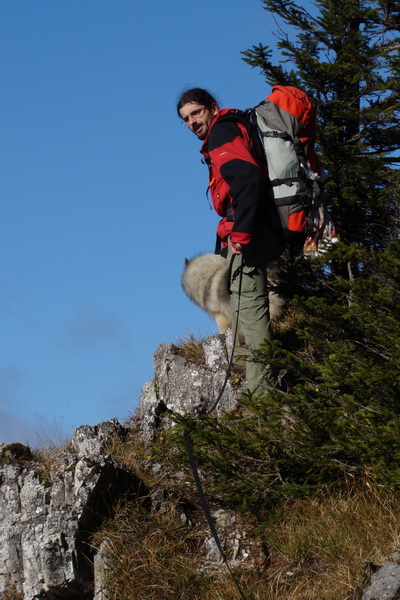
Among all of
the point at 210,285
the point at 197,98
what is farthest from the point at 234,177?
the point at 210,285

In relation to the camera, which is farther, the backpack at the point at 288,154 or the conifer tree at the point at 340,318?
the backpack at the point at 288,154

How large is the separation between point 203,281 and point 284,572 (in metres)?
→ 5.98

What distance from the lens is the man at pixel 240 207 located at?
650 centimetres

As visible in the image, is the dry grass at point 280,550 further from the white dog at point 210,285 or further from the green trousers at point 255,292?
the white dog at point 210,285

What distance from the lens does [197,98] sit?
6965mm

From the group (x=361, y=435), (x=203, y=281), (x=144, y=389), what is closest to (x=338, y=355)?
(x=361, y=435)

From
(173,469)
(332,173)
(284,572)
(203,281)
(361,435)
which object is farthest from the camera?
(203,281)

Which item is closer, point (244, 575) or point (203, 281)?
point (244, 575)

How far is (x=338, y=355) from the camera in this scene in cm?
575

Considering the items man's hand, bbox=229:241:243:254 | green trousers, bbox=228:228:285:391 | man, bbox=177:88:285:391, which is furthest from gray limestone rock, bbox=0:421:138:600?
man's hand, bbox=229:241:243:254

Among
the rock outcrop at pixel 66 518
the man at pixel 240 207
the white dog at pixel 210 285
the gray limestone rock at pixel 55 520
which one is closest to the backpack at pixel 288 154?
the man at pixel 240 207

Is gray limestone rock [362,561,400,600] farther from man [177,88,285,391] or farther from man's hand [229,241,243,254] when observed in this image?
man's hand [229,241,243,254]

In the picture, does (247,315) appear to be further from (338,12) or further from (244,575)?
(338,12)

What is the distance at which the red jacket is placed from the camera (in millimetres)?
6461
